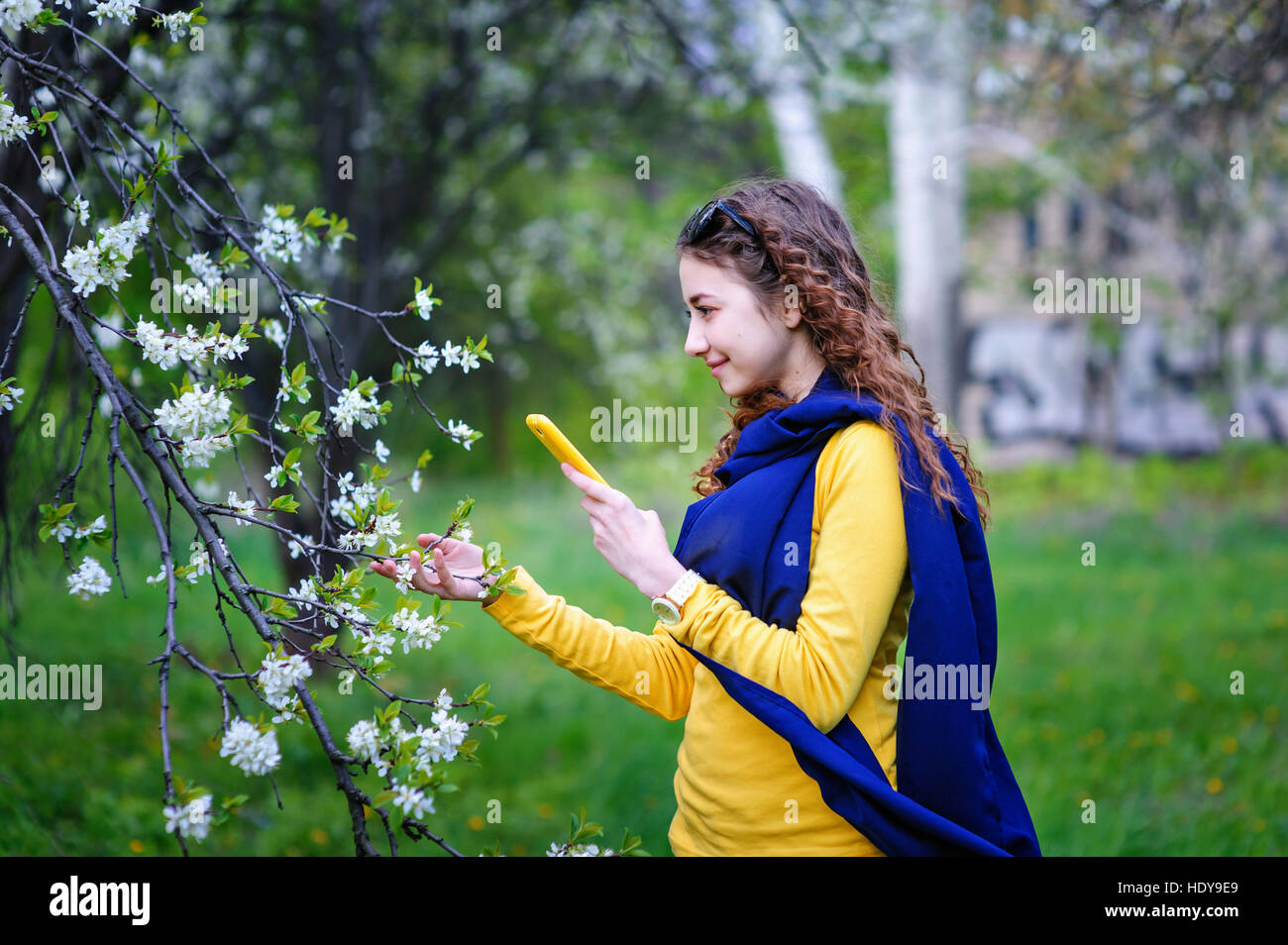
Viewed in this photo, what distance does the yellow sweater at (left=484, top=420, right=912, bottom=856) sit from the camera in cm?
166

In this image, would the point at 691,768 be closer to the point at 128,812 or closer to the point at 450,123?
the point at 128,812

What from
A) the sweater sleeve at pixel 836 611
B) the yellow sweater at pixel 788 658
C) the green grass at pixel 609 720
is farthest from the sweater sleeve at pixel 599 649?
the green grass at pixel 609 720

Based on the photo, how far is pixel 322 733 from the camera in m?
1.69

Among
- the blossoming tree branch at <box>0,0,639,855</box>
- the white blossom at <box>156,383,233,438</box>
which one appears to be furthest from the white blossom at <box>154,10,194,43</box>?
the white blossom at <box>156,383,233,438</box>

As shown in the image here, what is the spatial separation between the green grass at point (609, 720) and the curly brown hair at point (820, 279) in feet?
5.42

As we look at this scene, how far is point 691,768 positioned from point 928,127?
8.23m

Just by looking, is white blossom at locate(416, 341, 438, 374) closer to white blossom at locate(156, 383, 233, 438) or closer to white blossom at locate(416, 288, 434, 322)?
white blossom at locate(416, 288, 434, 322)

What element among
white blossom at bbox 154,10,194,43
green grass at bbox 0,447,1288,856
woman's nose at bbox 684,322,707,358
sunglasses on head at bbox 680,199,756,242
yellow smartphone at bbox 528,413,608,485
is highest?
white blossom at bbox 154,10,194,43

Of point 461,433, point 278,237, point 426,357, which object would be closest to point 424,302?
point 426,357

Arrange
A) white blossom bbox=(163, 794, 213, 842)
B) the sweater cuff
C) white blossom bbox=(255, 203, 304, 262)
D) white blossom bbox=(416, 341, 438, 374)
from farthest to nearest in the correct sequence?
white blossom bbox=(255, 203, 304, 262)
white blossom bbox=(416, 341, 438, 374)
the sweater cuff
white blossom bbox=(163, 794, 213, 842)

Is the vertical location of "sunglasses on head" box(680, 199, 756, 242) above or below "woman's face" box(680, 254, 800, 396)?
above

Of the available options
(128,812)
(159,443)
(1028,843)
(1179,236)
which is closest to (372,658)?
(159,443)

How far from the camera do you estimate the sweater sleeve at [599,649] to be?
6.37 ft
